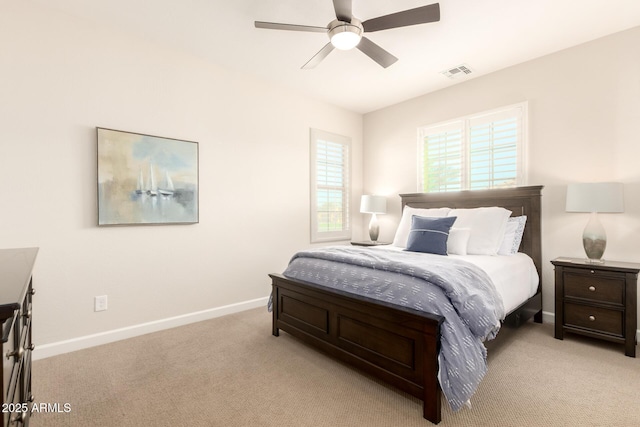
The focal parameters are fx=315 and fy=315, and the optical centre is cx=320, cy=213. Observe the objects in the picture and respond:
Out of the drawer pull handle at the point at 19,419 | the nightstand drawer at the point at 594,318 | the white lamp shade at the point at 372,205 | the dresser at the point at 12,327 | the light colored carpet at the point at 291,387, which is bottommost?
the light colored carpet at the point at 291,387

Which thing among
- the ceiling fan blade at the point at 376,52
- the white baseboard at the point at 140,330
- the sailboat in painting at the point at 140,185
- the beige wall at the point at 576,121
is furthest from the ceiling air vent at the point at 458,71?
the sailboat in painting at the point at 140,185

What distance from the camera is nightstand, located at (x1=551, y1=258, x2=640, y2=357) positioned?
2.45m

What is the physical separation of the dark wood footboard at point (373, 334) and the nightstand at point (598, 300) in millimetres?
1836

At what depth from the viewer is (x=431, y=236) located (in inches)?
120

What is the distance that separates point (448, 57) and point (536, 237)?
208cm

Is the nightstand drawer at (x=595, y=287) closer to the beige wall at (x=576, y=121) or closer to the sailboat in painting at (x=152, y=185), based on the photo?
the beige wall at (x=576, y=121)

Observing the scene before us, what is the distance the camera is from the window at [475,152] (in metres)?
3.49

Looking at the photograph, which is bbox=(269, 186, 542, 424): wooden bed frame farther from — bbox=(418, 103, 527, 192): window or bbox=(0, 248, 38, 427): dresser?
bbox=(0, 248, 38, 427): dresser

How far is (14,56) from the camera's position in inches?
93.5

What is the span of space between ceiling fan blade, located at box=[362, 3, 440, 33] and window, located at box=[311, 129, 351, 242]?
2185 mm

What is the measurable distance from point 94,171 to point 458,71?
3.84m

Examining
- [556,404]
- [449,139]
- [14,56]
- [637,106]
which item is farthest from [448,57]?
[14,56]

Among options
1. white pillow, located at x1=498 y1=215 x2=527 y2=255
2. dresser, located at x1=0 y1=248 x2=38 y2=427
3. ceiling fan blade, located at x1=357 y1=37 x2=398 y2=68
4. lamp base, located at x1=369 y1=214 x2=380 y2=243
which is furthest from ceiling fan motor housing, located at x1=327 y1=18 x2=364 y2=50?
lamp base, located at x1=369 y1=214 x2=380 y2=243

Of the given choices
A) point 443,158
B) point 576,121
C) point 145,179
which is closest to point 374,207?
point 443,158
